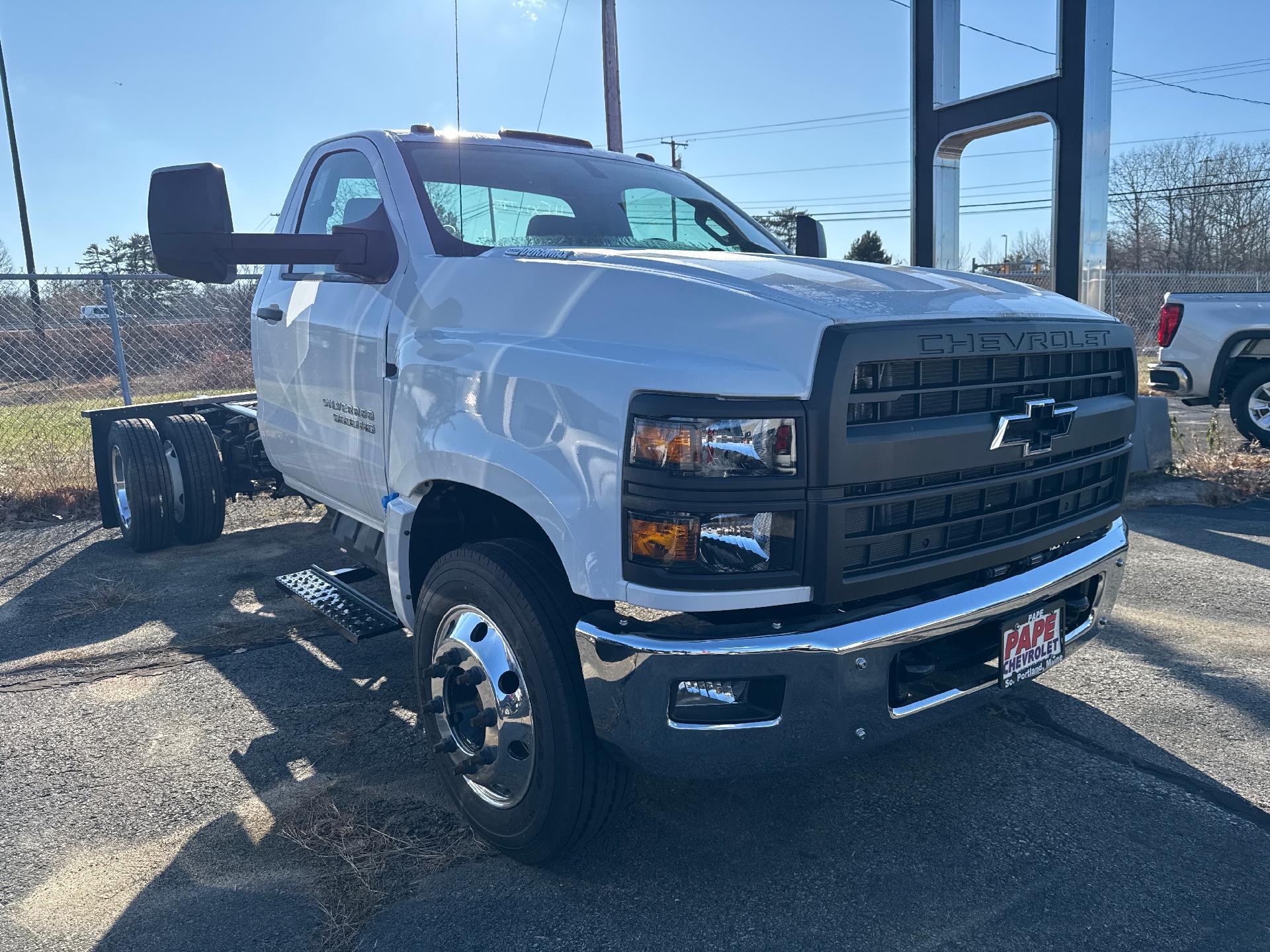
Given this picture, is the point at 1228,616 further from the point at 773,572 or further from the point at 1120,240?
the point at 1120,240

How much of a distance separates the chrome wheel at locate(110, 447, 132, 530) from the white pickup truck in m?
8.99

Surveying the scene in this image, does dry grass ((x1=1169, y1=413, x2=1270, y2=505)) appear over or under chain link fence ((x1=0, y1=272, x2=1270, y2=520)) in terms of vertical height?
under

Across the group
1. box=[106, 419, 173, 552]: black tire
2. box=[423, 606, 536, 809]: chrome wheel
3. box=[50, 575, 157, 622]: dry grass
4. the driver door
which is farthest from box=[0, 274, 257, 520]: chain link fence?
box=[423, 606, 536, 809]: chrome wheel

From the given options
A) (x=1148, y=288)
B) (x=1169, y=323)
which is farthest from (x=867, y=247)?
(x=1169, y=323)

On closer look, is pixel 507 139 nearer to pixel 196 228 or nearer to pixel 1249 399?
pixel 196 228

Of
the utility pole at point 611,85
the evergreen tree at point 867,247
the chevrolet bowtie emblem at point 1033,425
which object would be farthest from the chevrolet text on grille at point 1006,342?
the evergreen tree at point 867,247

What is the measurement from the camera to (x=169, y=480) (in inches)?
238

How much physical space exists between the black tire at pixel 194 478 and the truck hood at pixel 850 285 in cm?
375

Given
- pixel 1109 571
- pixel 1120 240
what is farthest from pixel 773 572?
pixel 1120 240

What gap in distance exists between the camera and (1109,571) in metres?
3.10

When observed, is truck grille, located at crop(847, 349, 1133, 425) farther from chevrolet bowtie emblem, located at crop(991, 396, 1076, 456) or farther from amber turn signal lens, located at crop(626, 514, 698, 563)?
amber turn signal lens, located at crop(626, 514, 698, 563)

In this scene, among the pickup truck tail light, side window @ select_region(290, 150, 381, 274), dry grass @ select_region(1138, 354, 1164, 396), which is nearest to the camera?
side window @ select_region(290, 150, 381, 274)

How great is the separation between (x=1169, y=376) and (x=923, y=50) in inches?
156

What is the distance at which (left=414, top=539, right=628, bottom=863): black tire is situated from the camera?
2432 mm
